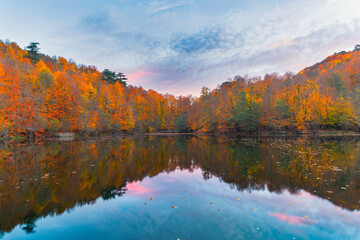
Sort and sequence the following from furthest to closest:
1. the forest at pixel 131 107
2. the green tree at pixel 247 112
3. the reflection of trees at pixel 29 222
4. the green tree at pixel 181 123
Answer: the green tree at pixel 181 123 < the green tree at pixel 247 112 < the forest at pixel 131 107 < the reflection of trees at pixel 29 222

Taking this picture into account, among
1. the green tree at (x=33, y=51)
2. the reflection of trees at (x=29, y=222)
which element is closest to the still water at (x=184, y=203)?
the reflection of trees at (x=29, y=222)

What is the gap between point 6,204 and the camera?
250 inches

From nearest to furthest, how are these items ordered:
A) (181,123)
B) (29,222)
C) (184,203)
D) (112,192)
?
1. (29,222)
2. (184,203)
3. (112,192)
4. (181,123)

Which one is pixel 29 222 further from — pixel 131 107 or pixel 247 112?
pixel 131 107

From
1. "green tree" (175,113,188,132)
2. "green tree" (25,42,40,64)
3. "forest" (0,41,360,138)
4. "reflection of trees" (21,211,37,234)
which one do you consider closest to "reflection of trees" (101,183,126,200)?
"reflection of trees" (21,211,37,234)

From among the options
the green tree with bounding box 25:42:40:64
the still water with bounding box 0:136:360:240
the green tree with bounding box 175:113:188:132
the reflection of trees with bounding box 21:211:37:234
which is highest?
the green tree with bounding box 25:42:40:64

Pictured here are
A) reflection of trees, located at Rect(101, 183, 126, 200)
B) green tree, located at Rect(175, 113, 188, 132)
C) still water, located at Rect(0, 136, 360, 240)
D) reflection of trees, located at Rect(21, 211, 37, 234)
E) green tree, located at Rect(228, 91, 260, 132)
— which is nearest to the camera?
still water, located at Rect(0, 136, 360, 240)

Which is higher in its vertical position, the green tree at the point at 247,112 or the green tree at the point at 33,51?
the green tree at the point at 33,51

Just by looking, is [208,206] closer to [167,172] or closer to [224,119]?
[167,172]

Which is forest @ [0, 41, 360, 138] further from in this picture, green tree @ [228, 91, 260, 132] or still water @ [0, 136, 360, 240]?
still water @ [0, 136, 360, 240]

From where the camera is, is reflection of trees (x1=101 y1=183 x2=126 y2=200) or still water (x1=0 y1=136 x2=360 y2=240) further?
reflection of trees (x1=101 y1=183 x2=126 y2=200)

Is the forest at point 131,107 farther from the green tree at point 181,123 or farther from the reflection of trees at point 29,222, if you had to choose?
the reflection of trees at point 29,222

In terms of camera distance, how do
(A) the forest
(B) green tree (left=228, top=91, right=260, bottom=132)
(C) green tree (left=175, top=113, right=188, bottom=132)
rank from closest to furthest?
(A) the forest, (B) green tree (left=228, top=91, right=260, bottom=132), (C) green tree (left=175, top=113, right=188, bottom=132)

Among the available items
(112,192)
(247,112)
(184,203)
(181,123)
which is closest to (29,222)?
(112,192)
